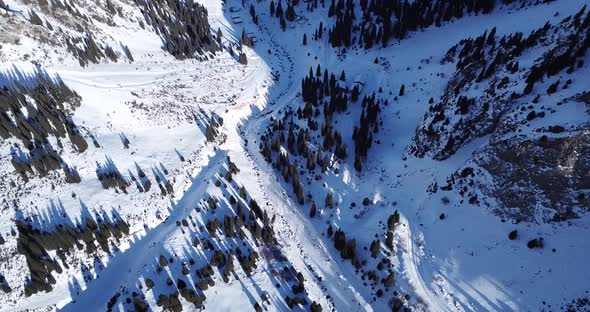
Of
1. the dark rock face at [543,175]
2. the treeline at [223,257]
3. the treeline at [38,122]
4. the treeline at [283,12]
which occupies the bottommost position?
the dark rock face at [543,175]

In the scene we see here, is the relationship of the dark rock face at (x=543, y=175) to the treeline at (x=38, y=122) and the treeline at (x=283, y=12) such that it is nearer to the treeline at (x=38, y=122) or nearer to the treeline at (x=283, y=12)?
the treeline at (x=38, y=122)

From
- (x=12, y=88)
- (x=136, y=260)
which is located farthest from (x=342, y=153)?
(x=12, y=88)

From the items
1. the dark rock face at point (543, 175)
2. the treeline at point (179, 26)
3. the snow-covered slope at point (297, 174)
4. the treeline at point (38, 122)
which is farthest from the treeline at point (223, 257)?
the treeline at point (179, 26)

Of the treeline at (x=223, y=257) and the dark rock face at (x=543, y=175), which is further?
the treeline at (x=223, y=257)

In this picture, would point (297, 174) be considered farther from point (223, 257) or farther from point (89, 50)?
point (89, 50)

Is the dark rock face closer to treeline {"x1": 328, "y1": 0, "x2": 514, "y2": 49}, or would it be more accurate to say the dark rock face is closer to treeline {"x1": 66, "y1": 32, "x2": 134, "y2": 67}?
treeline {"x1": 328, "y1": 0, "x2": 514, "y2": 49}

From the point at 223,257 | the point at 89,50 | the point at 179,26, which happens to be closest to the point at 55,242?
the point at 223,257

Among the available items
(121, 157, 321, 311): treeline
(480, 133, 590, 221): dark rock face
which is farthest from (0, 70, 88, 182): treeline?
(480, 133, 590, 221): dark rock face
